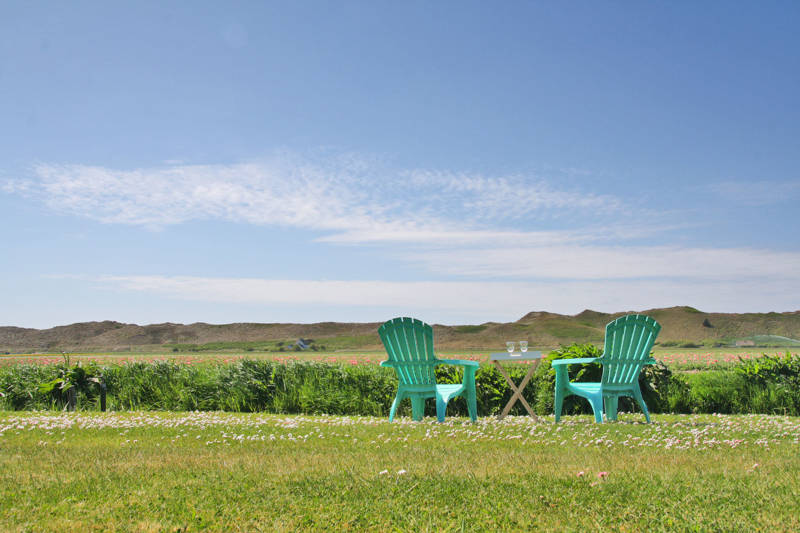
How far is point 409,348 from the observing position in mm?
7410

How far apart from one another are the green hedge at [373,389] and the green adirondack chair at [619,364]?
3.18 ft

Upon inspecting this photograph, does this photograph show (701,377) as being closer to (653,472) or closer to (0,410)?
(653,472)

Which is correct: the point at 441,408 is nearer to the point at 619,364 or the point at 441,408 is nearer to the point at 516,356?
the point at 516,356

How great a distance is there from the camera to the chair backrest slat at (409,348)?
7363 millimetres

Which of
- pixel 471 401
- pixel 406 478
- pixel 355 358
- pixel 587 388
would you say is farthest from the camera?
pixel 355 358

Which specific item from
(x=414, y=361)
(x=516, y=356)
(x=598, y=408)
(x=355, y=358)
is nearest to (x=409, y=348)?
(x=414, y=361)

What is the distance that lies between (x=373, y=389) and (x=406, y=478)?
15.4 ft

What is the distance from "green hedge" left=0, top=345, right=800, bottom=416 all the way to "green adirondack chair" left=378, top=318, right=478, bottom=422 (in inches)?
37.7

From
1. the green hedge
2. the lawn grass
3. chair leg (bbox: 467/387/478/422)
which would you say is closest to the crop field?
the green hedge

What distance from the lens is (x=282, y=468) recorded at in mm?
4309

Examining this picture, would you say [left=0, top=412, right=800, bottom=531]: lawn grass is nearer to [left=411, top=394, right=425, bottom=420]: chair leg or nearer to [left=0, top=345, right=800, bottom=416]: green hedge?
[left=411, top=394, right=425, bottom=420]: chair leg

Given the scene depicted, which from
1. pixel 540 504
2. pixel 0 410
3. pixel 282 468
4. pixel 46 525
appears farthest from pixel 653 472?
pixel 0 410

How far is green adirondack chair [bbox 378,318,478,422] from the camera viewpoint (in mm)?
7289

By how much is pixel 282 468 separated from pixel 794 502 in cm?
317
